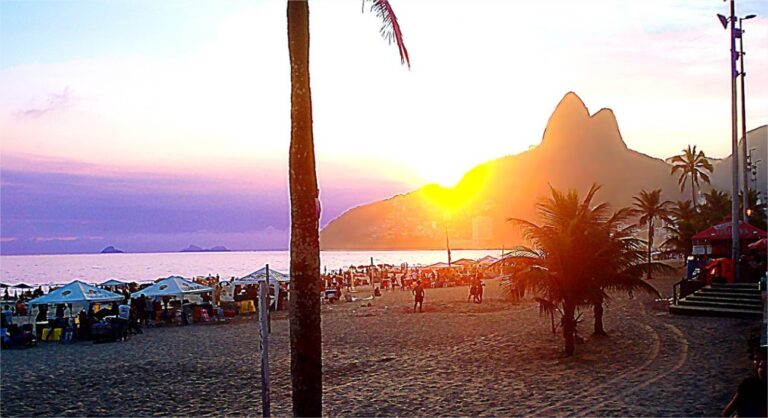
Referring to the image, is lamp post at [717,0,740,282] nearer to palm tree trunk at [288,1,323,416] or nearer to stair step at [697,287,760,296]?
stair step at [697,287,760,296]

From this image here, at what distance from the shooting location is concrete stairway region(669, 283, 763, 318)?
1986 cm

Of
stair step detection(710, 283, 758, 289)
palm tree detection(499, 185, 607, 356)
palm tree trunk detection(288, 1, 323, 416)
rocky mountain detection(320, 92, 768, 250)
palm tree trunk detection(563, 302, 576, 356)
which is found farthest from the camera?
rocky mountain detection(320, 92, 768, 250)

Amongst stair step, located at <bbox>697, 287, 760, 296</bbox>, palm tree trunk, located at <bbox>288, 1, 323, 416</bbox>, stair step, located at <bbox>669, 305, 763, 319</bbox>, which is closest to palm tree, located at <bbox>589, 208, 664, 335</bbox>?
stair step, located at <bbox>669, 305, 763, 319</bbox>

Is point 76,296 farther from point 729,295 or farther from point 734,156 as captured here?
point 734,156

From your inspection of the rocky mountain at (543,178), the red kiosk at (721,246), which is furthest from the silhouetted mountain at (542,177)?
the red kiosk at (721,246)

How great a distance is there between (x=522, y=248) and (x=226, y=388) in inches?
273

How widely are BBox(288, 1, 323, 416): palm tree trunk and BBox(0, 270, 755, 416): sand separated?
4175mm

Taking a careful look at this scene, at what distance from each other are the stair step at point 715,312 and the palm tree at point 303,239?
15874 millimetres

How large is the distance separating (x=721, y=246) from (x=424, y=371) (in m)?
21.5

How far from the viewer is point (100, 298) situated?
24.3 m

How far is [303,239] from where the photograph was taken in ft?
22.5

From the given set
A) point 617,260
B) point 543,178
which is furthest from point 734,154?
point 543,178

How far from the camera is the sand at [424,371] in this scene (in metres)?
11.2

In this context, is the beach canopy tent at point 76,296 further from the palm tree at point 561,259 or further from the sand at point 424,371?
the palm tree at point 561,259
